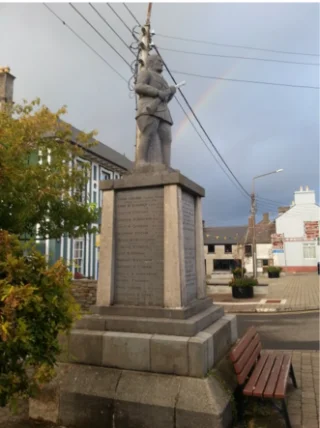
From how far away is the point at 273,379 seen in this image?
4281 millimetres

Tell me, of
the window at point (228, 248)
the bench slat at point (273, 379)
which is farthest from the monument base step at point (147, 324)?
the window at point (228, 248)

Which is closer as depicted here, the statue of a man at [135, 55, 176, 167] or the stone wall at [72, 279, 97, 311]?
the statue of a man at [135, 55, 176, 167]

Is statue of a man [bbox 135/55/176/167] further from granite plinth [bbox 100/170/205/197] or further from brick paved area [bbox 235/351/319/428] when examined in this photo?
brick paved area [bbox 235/351/319/428]

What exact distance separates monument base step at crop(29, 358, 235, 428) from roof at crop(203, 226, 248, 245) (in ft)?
167

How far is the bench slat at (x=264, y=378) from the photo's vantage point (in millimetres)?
3875

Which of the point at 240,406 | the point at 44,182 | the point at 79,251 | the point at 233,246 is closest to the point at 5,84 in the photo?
the point at 79,251

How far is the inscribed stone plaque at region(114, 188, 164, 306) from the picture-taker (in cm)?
500

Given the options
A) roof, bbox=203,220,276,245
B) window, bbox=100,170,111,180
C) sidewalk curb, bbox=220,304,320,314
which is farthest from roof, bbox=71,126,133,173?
roof, bbox=203,220,276,245

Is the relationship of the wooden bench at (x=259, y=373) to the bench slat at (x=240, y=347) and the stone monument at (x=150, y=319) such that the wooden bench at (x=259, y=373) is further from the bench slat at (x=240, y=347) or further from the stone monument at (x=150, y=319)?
the stone monument at (x=150, y=319)

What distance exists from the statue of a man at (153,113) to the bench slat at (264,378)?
11.0 ft

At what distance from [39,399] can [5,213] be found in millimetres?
3432

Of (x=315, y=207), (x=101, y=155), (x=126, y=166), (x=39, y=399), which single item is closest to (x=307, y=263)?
(x=315, y=207)

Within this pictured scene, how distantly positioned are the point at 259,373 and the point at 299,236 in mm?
42109

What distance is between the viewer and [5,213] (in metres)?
6.54
